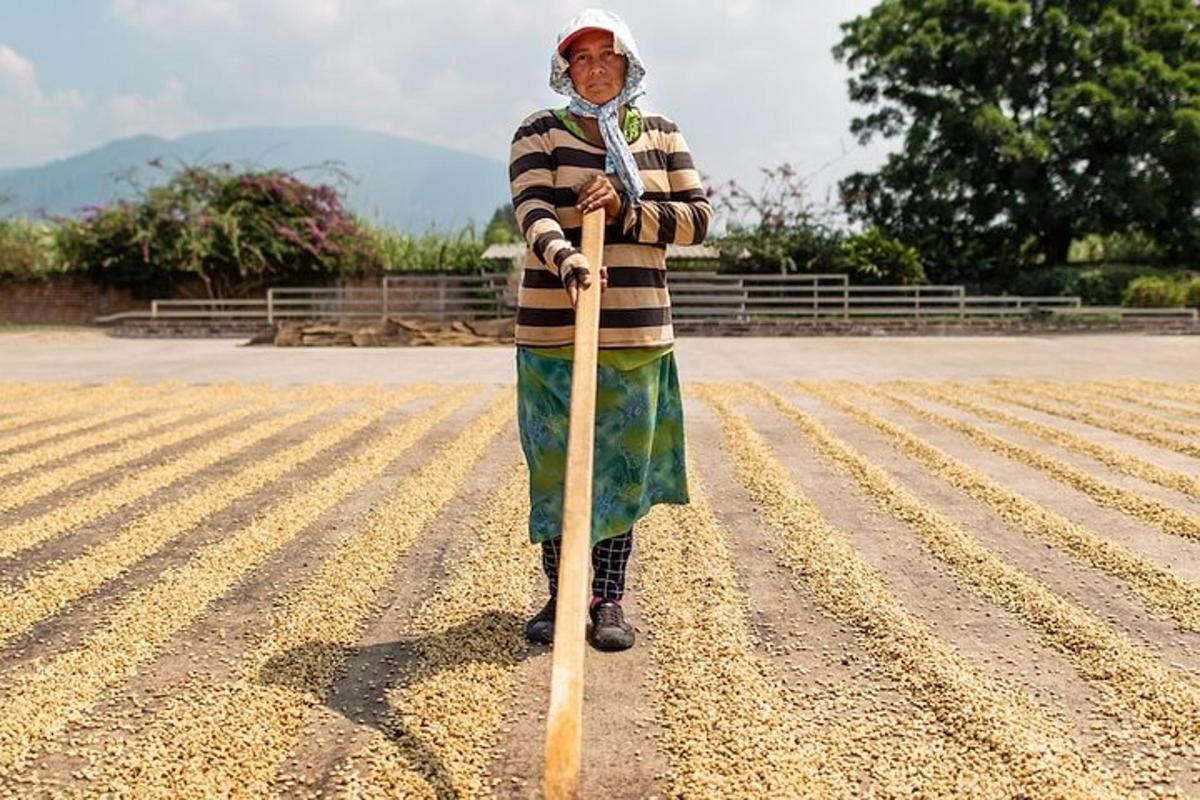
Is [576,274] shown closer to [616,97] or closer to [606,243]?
[606,243]

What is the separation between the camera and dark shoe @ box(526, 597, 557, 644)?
213 cm

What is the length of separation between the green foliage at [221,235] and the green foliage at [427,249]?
24.4 inches

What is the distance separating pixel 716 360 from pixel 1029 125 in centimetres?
992

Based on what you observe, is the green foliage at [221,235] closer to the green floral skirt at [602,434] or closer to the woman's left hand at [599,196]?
the green floral skirt at [602,434]

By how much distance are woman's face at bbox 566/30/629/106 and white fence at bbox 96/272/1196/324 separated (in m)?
12.7

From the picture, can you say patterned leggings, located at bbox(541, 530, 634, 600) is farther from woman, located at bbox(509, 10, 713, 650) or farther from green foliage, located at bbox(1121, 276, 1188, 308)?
green foliage, located at bbox(1121, 276, 1188, 308)

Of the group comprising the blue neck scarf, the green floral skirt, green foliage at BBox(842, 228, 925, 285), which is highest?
green foliage at BBox(842, 228, 925, 285)

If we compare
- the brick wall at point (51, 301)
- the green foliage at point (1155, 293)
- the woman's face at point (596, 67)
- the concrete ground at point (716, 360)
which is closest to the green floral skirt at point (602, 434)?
the woman's face at point (596, 67)

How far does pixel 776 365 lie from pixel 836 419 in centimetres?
376

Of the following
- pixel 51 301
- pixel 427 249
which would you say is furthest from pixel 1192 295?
pixel 51 301

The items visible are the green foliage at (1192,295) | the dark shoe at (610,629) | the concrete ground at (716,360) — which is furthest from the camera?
the green foliage at (1192,295)

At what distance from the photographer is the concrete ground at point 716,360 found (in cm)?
809

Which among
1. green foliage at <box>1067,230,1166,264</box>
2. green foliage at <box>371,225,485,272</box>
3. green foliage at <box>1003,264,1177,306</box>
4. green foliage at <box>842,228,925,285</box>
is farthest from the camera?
green foliage at <box>1067,230,1166,264</box>

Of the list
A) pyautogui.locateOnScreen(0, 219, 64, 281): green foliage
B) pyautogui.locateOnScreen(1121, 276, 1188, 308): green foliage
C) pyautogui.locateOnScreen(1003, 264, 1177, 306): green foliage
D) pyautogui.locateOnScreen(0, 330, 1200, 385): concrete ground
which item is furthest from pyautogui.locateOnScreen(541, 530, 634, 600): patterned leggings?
pyautogui.locateOnScreen(0, 219, 64, 281): green foliage
